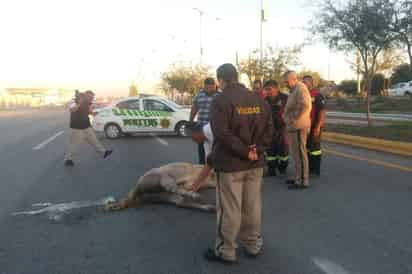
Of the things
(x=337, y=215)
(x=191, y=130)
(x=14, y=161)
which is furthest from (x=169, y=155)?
(x=337, y=215)

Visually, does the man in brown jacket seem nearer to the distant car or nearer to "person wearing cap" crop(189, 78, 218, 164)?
"person wearing cap" crop(189, 78, 218, 164)

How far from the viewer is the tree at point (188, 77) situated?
49.0 m

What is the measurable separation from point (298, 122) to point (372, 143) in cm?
555

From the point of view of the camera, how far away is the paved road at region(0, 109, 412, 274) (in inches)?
165

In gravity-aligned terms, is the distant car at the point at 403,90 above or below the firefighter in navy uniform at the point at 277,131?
above

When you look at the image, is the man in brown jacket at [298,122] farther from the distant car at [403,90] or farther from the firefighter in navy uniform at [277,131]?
the distant car at [403,90]

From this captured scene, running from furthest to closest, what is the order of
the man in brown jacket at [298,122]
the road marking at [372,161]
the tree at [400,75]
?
1. the tree at [400,75]
2. the road marking at [372,161]
3. the man in brown jacket at [298,122]

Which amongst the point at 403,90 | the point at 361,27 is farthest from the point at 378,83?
the point at 361,27

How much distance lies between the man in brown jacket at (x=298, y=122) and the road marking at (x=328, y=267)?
9.83 feet

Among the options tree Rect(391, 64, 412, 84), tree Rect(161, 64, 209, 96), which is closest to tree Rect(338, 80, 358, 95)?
tree Rect(391, 64, 412, 84)

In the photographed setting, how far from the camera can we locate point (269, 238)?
4.86 metres

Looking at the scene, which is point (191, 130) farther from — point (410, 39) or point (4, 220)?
point (410, 39)

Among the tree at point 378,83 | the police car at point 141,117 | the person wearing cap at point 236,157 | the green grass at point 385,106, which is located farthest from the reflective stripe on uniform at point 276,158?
the tree at point 378,83

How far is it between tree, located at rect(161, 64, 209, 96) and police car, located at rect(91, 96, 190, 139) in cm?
3112
